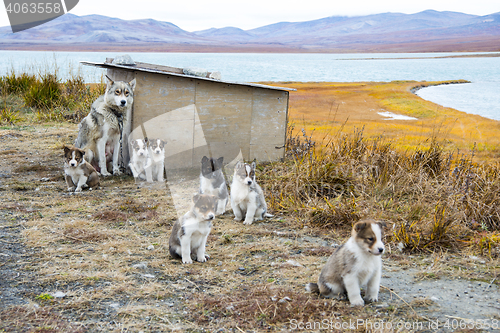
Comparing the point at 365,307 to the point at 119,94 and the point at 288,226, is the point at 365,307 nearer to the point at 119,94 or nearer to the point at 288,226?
the point at 288,226

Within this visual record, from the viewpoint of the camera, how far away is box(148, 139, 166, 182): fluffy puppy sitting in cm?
767

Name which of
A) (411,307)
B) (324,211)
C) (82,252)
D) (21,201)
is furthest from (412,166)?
(21,201)

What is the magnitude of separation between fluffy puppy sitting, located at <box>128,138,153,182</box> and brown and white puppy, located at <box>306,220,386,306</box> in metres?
5.05

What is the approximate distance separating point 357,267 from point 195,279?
1.57m

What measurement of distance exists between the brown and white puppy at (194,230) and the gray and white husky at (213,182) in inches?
70.1

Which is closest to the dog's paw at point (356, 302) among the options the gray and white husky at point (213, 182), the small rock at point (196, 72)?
the gray and white husky at point (213, 182)

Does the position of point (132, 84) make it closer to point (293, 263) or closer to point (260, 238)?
point (260, 238)

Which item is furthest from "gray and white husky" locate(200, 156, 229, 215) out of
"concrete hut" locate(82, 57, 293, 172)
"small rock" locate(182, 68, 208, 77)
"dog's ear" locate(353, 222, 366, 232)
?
"small rock" locate(182, 68, 208, 77)

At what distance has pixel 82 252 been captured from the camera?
15.0ft

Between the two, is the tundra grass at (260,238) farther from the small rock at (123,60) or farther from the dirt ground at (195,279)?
the small rock at (123,60)

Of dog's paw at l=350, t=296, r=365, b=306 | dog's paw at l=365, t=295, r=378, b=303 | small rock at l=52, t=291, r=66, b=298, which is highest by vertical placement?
dog's paw at l=350, t=296, r=365, b=306

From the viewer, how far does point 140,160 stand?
7930mm

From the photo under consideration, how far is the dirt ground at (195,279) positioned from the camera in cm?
322

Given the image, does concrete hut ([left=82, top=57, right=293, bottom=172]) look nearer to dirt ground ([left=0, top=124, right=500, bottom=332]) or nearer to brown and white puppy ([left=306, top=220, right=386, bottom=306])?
dirt ground ([left=0, top=124, right=500, bottom=332])
